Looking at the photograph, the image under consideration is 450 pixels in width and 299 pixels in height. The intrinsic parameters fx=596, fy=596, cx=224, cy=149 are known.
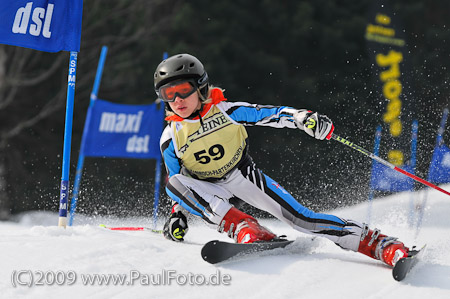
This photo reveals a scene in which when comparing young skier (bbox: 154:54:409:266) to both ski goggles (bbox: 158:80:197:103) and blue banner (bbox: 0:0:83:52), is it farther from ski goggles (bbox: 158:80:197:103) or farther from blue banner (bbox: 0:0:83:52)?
blue banner (bbox: 0:0:83:52)

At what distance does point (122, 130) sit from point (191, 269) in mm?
4114

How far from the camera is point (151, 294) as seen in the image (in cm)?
247

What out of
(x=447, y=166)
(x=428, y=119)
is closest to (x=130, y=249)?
(x=447, y=166)

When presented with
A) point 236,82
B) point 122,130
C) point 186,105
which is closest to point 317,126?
point 186,105

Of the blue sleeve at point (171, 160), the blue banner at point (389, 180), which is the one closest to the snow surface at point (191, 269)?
the blue sleeve at point (171, 160)

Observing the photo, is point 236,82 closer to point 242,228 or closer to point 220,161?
point 220,161

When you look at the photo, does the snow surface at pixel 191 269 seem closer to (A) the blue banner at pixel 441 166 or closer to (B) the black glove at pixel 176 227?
(B) the black glove at pixel 176 227

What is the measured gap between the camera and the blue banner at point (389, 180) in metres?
7.40

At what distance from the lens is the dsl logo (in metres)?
3.74

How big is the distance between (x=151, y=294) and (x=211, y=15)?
1306 centimetres

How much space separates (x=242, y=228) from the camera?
317cm

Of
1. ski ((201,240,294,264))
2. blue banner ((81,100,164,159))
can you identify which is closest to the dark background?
blue banner ((81,100,164,159))

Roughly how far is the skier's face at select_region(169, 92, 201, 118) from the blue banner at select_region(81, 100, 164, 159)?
10.2ft

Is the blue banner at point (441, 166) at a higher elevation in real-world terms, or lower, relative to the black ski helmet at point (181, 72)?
lower
